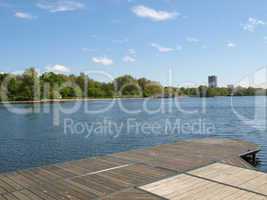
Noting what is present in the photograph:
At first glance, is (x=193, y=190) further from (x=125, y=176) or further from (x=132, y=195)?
(x=125, y=176)

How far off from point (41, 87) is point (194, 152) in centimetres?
6540

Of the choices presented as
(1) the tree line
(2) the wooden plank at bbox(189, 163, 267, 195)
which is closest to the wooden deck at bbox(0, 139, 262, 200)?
(2) the wooden plank at bbox(189, 163, 267, 195)

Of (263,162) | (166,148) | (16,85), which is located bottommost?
(263,162)

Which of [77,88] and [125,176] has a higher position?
[77,88]

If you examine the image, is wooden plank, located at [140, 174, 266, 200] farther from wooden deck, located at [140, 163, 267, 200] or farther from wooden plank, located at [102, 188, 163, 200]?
wooden plank, located at [102, 188, 163, 200]

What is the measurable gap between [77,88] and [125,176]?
264ft

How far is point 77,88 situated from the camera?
8519 centimetres

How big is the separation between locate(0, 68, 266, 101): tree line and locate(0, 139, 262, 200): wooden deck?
5993 cm

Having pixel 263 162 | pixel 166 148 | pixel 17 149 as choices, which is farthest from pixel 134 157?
pixel 17 149

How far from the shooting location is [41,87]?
69688mm

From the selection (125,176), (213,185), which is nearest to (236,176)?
(213,185)

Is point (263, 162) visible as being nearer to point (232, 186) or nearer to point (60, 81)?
point (232, 186)

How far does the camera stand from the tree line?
6400cm

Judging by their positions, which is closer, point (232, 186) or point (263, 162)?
point (232, 186)
